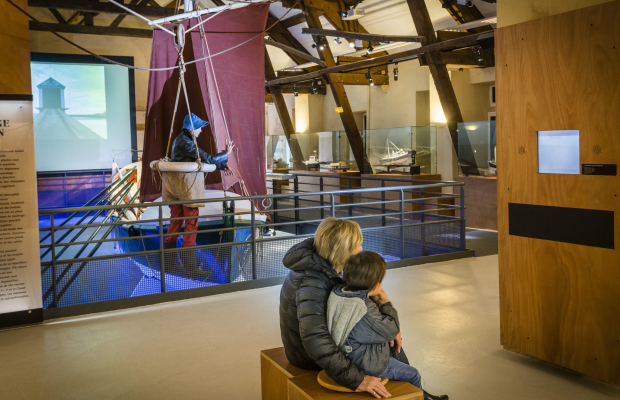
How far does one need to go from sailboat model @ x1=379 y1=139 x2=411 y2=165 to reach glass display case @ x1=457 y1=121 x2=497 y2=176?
144 centimetres

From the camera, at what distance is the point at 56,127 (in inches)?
524

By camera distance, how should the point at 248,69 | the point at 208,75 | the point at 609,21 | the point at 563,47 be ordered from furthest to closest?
the point at 248,69
the point at 208,75
the point at 563,47
the point at 609,21

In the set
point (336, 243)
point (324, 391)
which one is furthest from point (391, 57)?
point (324, 391)

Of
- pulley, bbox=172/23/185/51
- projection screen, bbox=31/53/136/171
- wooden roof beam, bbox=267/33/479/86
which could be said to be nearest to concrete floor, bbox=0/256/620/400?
pulley, bbox=172/23/185/51

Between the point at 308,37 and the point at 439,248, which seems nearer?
the point at 439,248

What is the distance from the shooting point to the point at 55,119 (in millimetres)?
13258

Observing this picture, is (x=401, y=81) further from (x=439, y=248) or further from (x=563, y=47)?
(x=563, y=47)

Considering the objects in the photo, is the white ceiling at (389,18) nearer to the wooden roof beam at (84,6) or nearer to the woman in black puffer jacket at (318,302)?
the wooden roof beam at (84,6)

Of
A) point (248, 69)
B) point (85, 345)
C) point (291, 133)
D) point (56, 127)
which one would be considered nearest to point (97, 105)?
point (56, 127)

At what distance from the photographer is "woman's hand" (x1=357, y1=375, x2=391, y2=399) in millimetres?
2084

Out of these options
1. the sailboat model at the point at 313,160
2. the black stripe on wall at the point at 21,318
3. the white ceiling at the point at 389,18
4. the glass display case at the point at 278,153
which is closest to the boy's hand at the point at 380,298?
the black stripe on wall at the point at 21,318

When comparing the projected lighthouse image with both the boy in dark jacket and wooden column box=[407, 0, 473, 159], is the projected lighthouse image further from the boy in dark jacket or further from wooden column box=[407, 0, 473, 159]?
the boy in dark jacket

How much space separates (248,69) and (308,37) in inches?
260

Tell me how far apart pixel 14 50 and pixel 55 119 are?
10037mm
